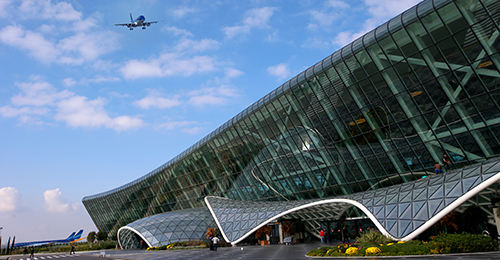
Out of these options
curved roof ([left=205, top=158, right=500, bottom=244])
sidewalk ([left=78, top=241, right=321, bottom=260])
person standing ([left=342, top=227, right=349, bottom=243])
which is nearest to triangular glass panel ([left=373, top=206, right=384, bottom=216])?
curved roof ([left=205, top=158, right=500, bottom=244])

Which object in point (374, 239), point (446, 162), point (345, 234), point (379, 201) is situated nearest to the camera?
point (374, 239)

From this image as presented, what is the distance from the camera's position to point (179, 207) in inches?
2680

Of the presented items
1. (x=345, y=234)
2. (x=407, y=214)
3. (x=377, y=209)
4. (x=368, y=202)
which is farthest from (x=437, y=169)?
(x=345, y=234)

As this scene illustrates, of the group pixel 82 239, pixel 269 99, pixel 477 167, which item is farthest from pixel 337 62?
pixel 82 239

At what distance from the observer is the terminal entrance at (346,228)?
36000mm

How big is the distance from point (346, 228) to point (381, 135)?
11759 millimetres

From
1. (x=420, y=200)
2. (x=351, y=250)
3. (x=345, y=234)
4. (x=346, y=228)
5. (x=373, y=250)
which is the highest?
(x=420, y=200)

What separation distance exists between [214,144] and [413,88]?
3116 centimetres

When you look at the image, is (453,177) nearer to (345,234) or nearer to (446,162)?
(446,162)

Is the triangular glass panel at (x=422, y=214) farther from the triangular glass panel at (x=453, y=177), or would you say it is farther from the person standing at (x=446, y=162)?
the person standing at (x=446, y=162)

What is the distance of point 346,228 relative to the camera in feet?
123

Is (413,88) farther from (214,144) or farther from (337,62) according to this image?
(214,144)

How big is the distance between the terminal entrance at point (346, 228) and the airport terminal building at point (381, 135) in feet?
2.22

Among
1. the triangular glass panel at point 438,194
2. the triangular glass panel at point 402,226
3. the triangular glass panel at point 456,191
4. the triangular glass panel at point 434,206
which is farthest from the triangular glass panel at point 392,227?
the triangular glass panel at point 456,191
